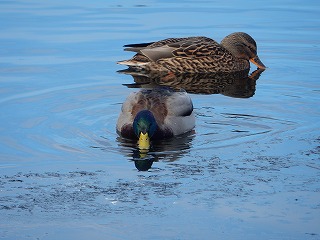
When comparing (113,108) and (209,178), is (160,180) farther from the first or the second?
(113,108)

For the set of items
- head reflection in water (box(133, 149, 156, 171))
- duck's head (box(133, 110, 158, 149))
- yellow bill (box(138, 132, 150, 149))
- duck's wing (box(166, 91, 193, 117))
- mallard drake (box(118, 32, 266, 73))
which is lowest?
head reflection in water (box(133, 149, 156, 171))

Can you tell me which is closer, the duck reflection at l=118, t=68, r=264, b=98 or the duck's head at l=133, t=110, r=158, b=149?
the duck's head at l=133, t=110, r=158, b=149

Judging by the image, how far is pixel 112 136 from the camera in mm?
10625

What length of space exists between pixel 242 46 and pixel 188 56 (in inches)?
37.7

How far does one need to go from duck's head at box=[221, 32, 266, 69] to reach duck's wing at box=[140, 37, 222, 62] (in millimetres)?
394

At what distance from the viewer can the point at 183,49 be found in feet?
48.3

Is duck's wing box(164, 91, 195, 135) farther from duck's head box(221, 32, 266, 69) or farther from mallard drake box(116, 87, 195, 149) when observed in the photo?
duck's head box(221, 32, 266, 69)

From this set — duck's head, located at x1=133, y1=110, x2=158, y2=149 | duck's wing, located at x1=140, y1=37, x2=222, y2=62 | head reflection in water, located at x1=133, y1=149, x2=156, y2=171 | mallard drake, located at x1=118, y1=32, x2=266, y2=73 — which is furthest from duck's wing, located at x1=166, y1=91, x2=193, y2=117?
duck's wing, located at x1=140, y1=37, x2=222, y2=62

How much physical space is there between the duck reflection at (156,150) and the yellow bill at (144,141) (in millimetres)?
46

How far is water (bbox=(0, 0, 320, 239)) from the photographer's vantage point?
7828 millimetres

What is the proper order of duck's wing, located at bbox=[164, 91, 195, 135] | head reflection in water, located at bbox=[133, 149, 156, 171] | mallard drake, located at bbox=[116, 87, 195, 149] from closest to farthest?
head reflection in water, located at bbox=[133, 149, 156, 171] → mallard drake, located at bbox=[116, 87, 195, 149] → duck's wing, located at bbox=[164, 91, 195, 135]

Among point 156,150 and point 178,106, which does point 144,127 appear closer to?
point 156,150

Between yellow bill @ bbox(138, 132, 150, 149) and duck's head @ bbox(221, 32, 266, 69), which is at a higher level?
duck's head @ bbox(221, 32, 266, 69)

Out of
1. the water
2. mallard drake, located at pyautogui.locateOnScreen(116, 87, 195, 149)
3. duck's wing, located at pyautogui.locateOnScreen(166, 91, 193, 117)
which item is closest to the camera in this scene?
the water
